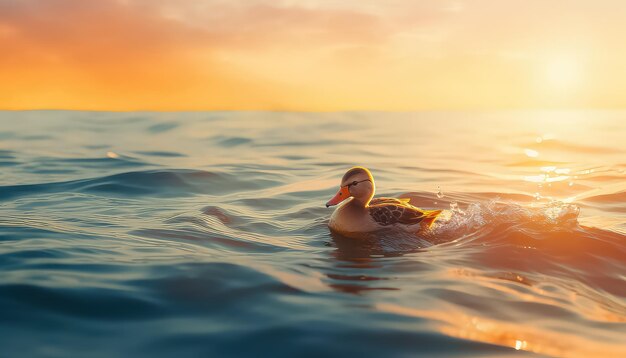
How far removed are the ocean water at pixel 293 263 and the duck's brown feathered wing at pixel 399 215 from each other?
0.83 feet

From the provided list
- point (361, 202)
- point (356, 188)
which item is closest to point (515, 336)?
point (361, 202)

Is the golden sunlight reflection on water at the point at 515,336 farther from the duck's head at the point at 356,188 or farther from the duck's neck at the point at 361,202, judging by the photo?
the duck's head at the point at 356,188

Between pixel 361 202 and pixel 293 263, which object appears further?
pixel 361 202

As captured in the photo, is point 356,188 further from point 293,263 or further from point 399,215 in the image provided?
point 293,263

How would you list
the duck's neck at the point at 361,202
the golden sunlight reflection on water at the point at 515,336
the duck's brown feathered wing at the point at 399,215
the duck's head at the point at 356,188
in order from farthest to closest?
the duck's head at the point at 356,188
the duck's neck at the point at 361,202
the duck's brown feathered wing at the point at 399,215
the golden sunlight reflection on water at the point at 515,336

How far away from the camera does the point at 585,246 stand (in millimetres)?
8961

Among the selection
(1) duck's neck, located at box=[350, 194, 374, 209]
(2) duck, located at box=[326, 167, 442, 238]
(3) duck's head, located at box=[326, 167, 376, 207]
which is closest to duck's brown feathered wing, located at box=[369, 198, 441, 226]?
(2) duck, located at box=[326, 167, 442, 238]

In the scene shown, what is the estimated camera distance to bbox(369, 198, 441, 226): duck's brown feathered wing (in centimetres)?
968

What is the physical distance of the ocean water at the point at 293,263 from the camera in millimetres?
5168

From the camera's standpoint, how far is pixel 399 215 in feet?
31.8

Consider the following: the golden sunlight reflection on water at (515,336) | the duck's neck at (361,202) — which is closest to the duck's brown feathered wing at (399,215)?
the duck's neck at (361,202)

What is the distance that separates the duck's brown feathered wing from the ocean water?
25 cm

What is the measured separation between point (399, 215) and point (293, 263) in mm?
2552

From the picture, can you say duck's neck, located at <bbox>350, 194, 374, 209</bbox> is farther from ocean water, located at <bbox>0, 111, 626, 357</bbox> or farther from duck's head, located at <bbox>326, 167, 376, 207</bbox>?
ocean water, located at <bbox>0, 111, 626, 357</bbox>
